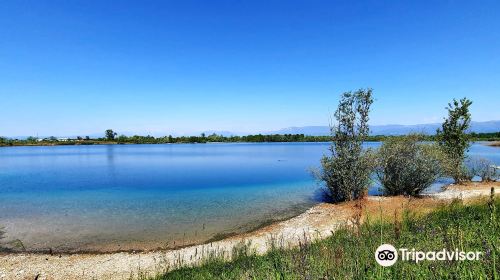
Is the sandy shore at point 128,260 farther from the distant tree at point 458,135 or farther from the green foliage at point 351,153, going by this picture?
the distant tree at point 458,135

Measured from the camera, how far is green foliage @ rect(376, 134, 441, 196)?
20.4 metres

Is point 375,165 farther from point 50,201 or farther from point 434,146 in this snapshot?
point 50,201

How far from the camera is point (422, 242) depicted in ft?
19.9

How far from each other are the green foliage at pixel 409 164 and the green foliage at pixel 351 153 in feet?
6.42

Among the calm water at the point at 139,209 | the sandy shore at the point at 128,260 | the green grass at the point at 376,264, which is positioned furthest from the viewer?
the calm water at the point at 139,209

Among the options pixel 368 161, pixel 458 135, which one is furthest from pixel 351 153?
pixel 458 135

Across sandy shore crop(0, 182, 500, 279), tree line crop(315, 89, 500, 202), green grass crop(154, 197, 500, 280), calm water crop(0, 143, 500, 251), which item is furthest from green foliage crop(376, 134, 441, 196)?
green grass crop(154, 197, 500, 280)

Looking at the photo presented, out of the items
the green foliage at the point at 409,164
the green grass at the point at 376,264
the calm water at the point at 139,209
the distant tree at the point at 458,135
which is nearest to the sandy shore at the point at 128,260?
the calm water at the point at 139,209

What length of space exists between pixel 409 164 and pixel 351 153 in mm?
4583

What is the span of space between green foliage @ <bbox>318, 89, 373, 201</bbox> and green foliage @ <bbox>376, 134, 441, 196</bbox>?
1.96 m

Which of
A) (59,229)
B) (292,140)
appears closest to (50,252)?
(59,229)

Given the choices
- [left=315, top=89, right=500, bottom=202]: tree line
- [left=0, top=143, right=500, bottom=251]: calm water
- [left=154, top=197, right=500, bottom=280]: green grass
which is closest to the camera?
[left=154, top=197, right=500, bottom=280]: green grass

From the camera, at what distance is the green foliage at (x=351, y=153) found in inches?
793

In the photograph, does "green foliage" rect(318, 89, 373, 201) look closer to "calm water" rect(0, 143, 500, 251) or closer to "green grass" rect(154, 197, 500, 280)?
"calm water" rect(0, 143, 500, 251)
